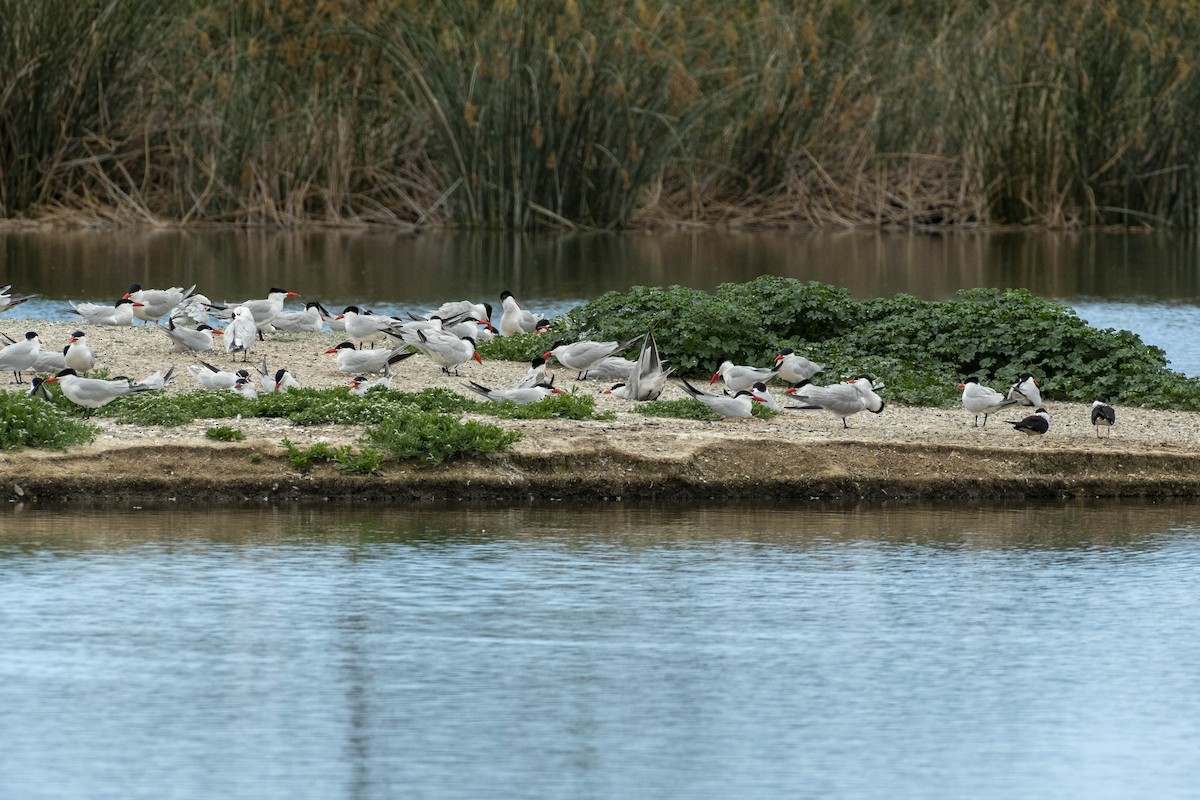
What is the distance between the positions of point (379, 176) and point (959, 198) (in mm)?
9487

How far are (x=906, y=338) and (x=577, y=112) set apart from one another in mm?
14768

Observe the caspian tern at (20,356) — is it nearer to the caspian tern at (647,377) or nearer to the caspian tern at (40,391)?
the caspian tern at (40,391)

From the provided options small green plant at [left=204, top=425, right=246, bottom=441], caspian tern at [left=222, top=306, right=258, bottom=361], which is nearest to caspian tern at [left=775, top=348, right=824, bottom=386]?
caspian tern at [left=222, top=306, right=258, bottom=361]

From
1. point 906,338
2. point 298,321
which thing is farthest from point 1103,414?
point 298,321

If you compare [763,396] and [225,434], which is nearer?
[225,434]

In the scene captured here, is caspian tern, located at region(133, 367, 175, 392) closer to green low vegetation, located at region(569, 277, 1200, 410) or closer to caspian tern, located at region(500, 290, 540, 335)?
green low vegetation, located at region(569, 277, 1200, 410)

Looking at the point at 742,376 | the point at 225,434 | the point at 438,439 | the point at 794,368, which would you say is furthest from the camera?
the point at 794,368

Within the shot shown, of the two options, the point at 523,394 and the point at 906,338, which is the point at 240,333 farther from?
the point at 906,338

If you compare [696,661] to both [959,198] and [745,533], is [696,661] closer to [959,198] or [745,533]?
[745,533]

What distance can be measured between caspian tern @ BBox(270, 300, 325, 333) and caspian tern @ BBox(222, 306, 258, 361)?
927 millimetres

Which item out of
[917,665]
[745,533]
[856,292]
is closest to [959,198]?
[856,292]

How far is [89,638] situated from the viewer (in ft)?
30.7

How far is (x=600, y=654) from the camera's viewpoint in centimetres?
921

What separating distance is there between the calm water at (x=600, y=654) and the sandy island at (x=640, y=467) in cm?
35
